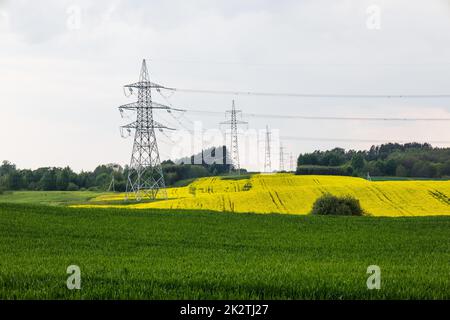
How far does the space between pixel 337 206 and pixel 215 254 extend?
27.8 meters

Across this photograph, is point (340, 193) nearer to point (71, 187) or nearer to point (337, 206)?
point (337, 206)

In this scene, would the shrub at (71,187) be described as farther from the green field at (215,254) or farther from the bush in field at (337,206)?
the green field at (215,254)

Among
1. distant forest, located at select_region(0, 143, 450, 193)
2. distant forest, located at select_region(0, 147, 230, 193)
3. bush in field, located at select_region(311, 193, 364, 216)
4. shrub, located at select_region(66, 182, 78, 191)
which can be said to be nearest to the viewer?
bush in field, located at select_region(311, 193, 364, 216)

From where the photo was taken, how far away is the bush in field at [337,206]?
4447 centimetres

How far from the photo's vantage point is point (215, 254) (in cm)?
1839

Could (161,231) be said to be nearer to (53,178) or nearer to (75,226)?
(75,226)

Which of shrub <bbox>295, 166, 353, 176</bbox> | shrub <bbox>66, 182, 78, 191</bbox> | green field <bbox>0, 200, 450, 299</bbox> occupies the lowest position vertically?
green field <bbox>0, 200, 450, 299</bbox>

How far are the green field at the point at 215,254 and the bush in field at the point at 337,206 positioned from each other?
7.19m

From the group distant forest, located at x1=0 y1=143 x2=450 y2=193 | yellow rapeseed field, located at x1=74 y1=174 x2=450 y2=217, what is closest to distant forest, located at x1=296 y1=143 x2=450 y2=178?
distant forest, located at x1=0 y1=143 x2=450 y2=193

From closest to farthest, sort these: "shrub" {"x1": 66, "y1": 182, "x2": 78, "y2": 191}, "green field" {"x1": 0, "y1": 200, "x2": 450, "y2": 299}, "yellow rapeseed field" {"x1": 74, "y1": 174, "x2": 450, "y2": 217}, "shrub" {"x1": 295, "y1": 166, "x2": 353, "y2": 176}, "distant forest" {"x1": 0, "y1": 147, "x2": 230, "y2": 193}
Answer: "green field" {"x1": 0, "y1": 200, "x2": 450, "y2": 299}, "yellow rapeseed field" {"x1": 74, "y1": 174, "x2": 450, "y2": 217}, "shrub" {"x1": 295, "y1": 166, "x2": 353, "y2": 176}, "distant forest" {"x1": 0, "y1": 147, "x2": 230, "y2": 193}, "shrub" {"x1": 66, "y1": 182, "x2": 78, "y2": 191}

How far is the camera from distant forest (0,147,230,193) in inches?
4018

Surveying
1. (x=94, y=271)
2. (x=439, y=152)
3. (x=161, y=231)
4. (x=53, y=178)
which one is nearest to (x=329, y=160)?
(x=439, y=152)

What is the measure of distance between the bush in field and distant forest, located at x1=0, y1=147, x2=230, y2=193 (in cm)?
5171

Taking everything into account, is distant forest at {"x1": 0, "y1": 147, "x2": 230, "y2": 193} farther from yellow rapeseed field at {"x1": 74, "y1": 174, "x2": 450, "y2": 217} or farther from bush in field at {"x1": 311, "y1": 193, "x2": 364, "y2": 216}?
bush in field at {"x1": 311, "y1": 193, "x2": 364, "y2": 216}
